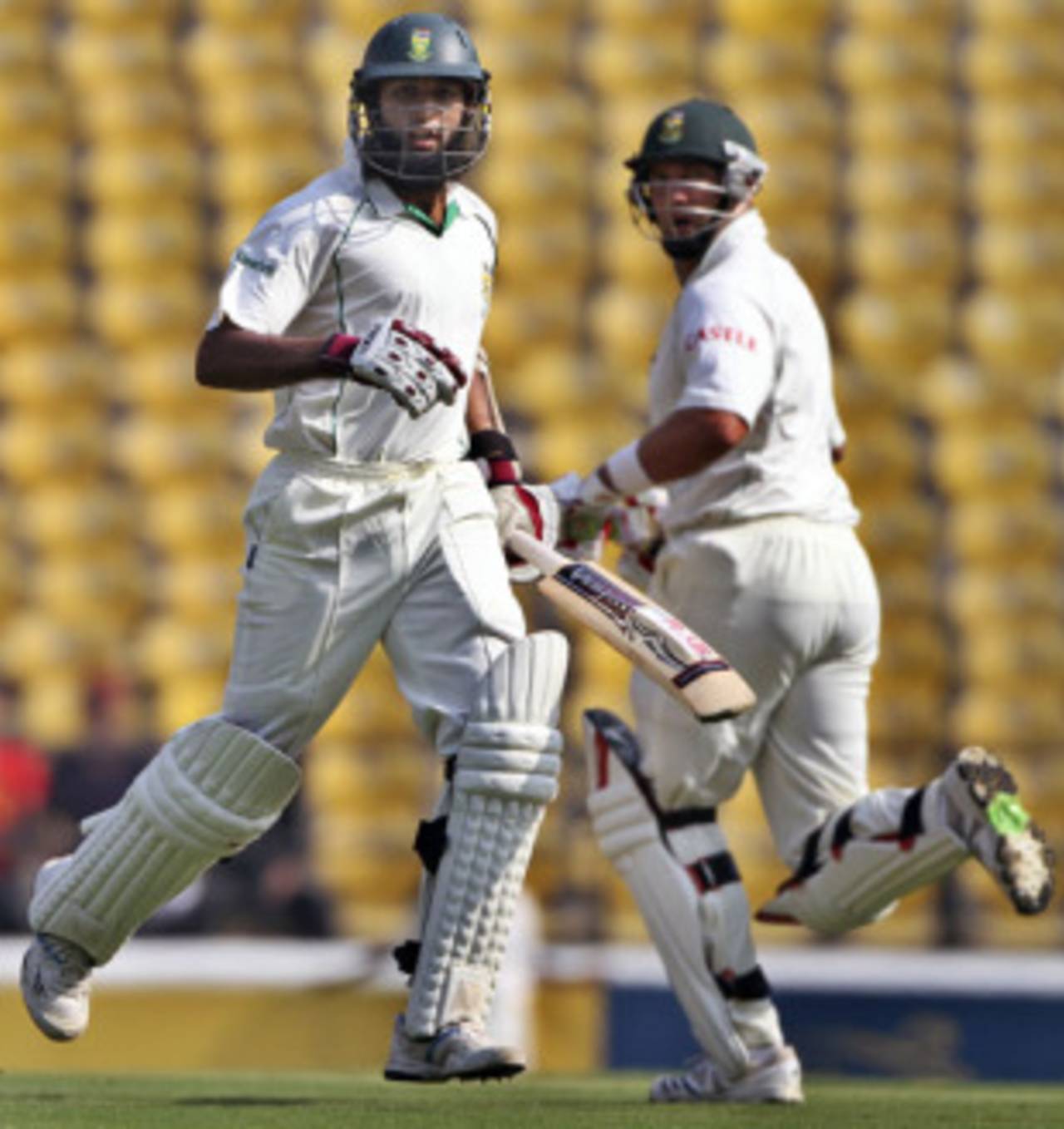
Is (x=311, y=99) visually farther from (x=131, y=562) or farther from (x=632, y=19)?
(x=131, y=562)

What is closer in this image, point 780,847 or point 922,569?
point 780,847

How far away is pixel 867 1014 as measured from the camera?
629 cm

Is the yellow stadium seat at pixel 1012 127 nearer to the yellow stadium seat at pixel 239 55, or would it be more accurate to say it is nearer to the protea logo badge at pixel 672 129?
the yellow stadium seat at pixel 239 55

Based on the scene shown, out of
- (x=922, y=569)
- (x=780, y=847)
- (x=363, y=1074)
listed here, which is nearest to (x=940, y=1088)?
(x=780, y=847)

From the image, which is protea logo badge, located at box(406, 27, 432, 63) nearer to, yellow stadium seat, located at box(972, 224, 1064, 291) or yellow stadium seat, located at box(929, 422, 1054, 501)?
yellow stadium seat, located at box(929, 422, 1054, 501)

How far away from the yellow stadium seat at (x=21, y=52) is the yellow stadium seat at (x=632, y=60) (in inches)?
67.3

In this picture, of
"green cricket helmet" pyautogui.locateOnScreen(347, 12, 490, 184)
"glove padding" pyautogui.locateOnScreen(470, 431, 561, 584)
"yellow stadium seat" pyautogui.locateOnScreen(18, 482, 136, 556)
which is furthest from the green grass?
"yellow stadium seat" pyautogui.locateOnScreen(18, 482, 136, 556)

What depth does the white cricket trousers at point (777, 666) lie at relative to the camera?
4168mm

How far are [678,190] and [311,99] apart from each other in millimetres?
4372

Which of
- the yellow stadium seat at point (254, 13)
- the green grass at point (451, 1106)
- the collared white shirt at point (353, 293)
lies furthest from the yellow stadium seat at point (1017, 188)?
the collared white shirt at point (353, 293)

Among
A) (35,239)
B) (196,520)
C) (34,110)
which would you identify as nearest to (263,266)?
(196,520)

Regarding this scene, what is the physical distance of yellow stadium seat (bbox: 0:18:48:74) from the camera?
8.52 m

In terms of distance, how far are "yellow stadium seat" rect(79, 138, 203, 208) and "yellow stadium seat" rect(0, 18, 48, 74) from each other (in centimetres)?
31

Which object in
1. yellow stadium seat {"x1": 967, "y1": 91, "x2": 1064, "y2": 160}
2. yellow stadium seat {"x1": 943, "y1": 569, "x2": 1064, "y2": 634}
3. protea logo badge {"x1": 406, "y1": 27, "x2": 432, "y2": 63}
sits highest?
protea logo badge {"x1": 406, "y1": 27, "x2": 432, "y2": 63}
